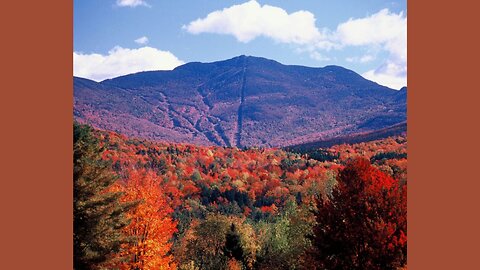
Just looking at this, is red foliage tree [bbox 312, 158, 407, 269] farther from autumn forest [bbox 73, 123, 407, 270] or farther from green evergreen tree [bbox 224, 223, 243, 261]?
green evergreen tree [bbox 224, 223, 243, 261]

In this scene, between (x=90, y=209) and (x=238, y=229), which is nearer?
(x=90, y=209)

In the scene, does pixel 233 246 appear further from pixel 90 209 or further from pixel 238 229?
pixel 90 209

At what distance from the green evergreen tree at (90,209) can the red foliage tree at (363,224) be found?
10560 millimetres

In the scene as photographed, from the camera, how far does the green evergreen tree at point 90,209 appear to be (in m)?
22.8

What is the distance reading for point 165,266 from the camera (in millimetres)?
33344

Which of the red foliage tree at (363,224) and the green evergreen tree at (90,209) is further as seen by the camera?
the red foliage tree at (363,224)

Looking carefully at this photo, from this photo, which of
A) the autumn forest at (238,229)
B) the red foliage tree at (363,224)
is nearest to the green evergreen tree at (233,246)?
the autumn forest at (238,229)

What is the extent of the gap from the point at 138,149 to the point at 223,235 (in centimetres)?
9643

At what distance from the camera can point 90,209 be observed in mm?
23062

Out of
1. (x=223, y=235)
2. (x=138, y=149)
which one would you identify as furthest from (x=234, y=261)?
(x=138, y=149)

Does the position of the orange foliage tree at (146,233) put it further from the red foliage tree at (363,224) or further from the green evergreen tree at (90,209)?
the red foliage tree at (363,224)

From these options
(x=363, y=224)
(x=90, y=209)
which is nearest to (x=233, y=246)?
(x=363, y=224)

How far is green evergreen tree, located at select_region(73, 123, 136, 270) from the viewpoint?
22781 mm

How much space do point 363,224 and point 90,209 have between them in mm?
12949
